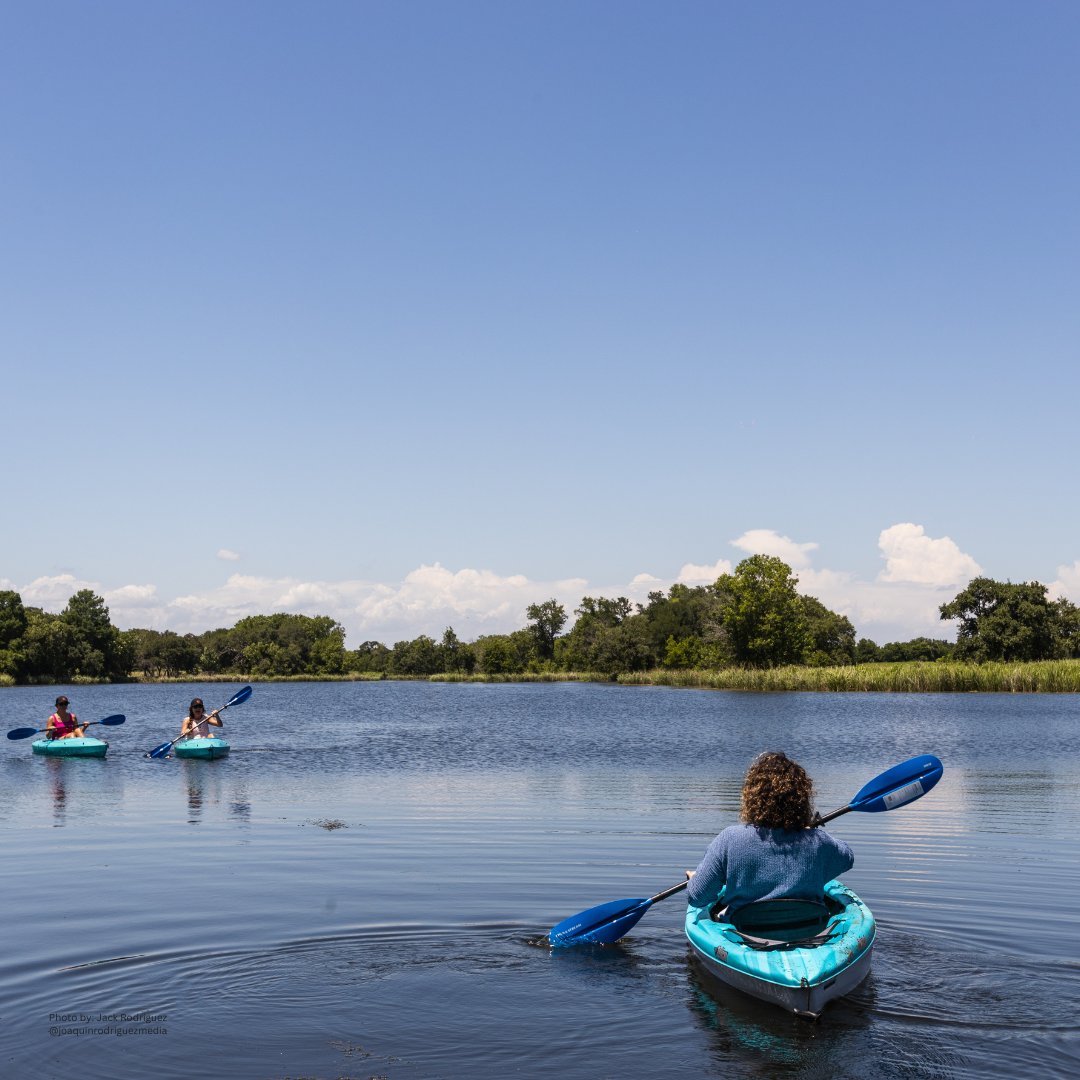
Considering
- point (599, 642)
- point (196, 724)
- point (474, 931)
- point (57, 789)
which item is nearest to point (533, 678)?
point (599, 642)

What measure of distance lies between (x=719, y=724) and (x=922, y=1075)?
3135 cm

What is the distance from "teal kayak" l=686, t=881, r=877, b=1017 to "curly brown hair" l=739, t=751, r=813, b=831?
21.7 inches

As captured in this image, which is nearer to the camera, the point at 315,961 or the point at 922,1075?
the point at 922,1075

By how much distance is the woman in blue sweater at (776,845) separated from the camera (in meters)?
6.53

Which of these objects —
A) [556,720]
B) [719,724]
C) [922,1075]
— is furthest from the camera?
[556,720]

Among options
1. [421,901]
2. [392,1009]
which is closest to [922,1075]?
[392,1009]

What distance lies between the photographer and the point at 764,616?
79250 mm

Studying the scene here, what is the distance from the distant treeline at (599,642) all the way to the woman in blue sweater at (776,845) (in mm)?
63589

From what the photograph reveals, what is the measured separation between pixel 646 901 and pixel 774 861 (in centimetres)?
174

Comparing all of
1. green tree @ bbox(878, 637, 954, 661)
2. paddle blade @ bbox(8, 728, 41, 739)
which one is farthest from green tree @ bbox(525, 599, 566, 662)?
paddle blade @ bbox(8, 728, 41, 739)

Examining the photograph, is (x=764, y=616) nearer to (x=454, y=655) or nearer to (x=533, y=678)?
(x=533, y=678)

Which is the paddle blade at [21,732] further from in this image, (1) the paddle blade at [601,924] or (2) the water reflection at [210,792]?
(1) the paddle blade at [601,924]

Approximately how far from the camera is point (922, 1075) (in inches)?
211

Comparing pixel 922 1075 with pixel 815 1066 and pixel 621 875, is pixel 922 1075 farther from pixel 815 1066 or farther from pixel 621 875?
pixel 621 875
